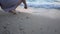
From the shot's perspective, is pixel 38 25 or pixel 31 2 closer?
pixel 38 25

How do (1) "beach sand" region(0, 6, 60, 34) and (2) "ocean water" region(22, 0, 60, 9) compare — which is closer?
(1) "beach sand" region(0, 6, 60, 34)

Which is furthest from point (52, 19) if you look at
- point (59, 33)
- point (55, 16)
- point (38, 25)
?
point (59, 33)

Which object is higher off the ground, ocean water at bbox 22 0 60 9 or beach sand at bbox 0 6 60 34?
ocean water at bbox 22 0 60 9

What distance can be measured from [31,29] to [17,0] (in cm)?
68

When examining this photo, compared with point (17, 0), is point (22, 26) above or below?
below

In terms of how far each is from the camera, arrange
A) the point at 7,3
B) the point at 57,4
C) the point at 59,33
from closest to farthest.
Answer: the point at 59,33 → the point at 7,3 → the point at 57,4

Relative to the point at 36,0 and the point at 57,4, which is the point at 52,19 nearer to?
the point at 57,4

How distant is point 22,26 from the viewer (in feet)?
5.94

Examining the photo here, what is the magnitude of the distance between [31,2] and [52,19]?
96cm

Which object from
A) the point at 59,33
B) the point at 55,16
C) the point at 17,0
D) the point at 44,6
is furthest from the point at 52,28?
the point at 44,6

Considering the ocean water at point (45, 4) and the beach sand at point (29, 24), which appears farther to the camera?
the ocean water at point (45, 4)

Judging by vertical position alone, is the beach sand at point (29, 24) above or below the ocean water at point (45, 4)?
below

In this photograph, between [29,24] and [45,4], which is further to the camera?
[45,4]

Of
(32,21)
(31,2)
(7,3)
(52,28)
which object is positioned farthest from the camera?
(31,2)
